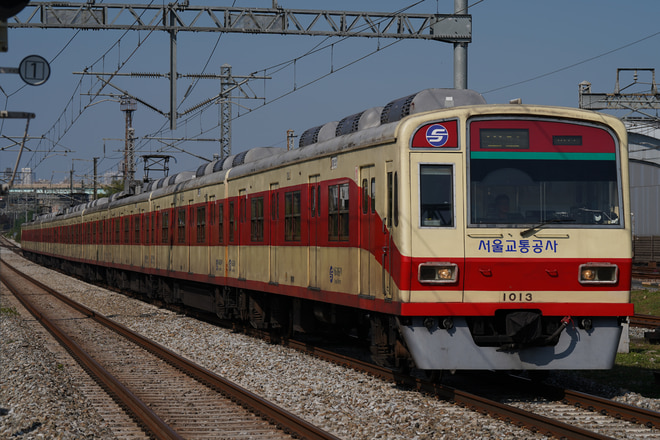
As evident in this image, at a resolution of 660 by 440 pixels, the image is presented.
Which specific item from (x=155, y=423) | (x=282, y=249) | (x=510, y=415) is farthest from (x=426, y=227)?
(x=282, y=249)

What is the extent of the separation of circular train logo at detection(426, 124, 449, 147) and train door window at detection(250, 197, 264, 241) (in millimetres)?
5786

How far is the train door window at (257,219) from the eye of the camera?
14.9 metres

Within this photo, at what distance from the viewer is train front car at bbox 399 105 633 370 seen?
9.21m

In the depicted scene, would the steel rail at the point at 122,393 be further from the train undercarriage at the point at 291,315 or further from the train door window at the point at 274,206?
the train door window at the point at 274,206

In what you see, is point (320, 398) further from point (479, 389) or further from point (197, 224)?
point (197, 224)

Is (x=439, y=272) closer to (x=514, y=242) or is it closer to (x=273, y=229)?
(x=514, y=242)

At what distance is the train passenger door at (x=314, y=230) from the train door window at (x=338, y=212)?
431 millimetres

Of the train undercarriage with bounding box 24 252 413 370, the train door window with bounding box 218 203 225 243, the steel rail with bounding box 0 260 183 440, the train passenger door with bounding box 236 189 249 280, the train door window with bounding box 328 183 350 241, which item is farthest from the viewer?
the train door window with bounding box 218 203 225 243

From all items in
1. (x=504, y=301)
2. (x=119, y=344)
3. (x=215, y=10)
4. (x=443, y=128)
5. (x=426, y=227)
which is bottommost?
(x=119, y=344)

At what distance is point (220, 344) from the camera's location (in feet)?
50.0

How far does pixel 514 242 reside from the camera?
30.3ft

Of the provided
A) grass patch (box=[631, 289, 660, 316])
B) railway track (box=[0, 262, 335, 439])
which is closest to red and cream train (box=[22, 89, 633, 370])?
railway track (box=[0, 262, 335, 439])

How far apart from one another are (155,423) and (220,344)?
6582 mm

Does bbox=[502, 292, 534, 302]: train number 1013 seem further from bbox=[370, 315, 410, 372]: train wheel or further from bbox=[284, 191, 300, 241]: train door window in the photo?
bbox=[284, 191, 300, 241]: train door window
